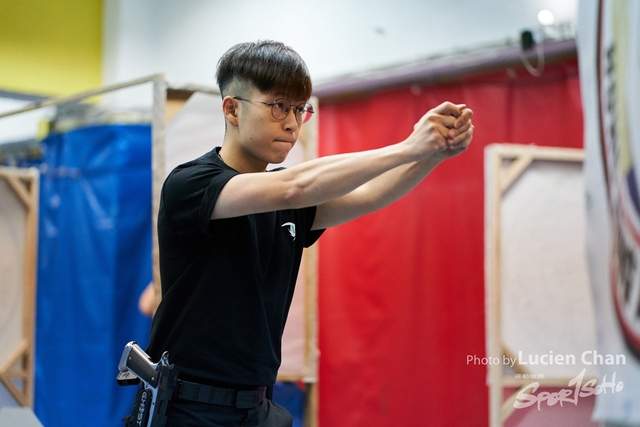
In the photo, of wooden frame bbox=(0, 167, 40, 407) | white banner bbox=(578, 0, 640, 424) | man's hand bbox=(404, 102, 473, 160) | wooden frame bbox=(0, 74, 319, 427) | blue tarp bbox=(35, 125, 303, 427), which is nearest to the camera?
man's hand bbox=(404, 102, 473, 160)

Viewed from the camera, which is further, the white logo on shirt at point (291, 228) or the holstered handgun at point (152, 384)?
the white logo on shirt at point (291, 228)

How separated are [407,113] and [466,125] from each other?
3047 millimetres

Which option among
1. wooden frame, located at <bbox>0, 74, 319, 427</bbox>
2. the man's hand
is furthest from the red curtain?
the man's hand

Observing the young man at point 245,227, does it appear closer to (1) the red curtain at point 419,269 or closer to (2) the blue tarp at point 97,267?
(1) the red curtain at point 419,269

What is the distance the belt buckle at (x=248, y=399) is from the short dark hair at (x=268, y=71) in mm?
650

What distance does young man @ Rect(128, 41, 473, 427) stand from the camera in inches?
55.4

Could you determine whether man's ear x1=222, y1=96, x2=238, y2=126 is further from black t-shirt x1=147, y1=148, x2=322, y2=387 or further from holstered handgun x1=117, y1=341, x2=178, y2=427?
holstered handgun x1=117, y1=341, x2=178, y2=427

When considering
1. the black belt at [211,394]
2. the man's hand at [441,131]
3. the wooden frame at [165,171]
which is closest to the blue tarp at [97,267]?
the wooden frame at [165,171]

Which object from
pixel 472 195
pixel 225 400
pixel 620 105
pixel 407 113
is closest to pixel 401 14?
pixel 407 113

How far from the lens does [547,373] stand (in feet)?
11.2

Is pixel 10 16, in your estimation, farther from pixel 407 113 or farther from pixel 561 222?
pixel 561 222

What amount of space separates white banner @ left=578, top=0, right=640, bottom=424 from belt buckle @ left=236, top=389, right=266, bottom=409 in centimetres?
82

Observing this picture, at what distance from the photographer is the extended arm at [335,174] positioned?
1.37m

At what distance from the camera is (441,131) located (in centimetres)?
138
